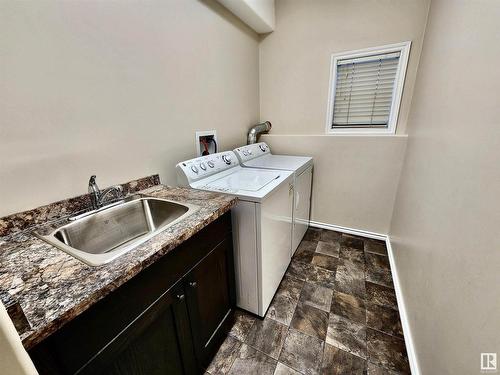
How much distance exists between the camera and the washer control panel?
2021mm

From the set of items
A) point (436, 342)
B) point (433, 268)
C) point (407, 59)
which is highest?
point (407, 59)

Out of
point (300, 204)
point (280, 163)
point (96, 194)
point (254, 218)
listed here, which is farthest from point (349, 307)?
point (96, 194)

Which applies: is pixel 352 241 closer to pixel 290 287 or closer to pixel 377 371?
pixel 290 287

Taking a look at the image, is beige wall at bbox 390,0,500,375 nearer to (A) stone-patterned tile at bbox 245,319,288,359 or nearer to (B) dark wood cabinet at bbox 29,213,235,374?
(A) stone-patterned tile at bbox 245,319,288,359

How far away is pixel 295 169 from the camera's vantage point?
179cm

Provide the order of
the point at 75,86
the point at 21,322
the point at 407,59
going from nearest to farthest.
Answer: the point at 21,322 → the point at 75,86 → the point at 407,59

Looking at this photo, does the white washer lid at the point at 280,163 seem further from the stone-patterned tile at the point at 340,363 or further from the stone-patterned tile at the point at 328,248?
the stone-patterned tile at the point at 340,363

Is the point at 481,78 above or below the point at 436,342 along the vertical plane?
above

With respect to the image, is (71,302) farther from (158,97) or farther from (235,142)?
(235,142)

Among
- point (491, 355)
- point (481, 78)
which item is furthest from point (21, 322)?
point (481, 78)

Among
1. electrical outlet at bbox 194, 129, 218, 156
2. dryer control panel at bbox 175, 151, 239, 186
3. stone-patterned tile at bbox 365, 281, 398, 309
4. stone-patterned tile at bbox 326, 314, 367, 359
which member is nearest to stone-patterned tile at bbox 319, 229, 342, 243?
stone-patterned tile at bbox 365, 281, 398, 309

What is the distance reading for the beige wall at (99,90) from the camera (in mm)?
857

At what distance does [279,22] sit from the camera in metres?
2.27

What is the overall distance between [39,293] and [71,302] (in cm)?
12
